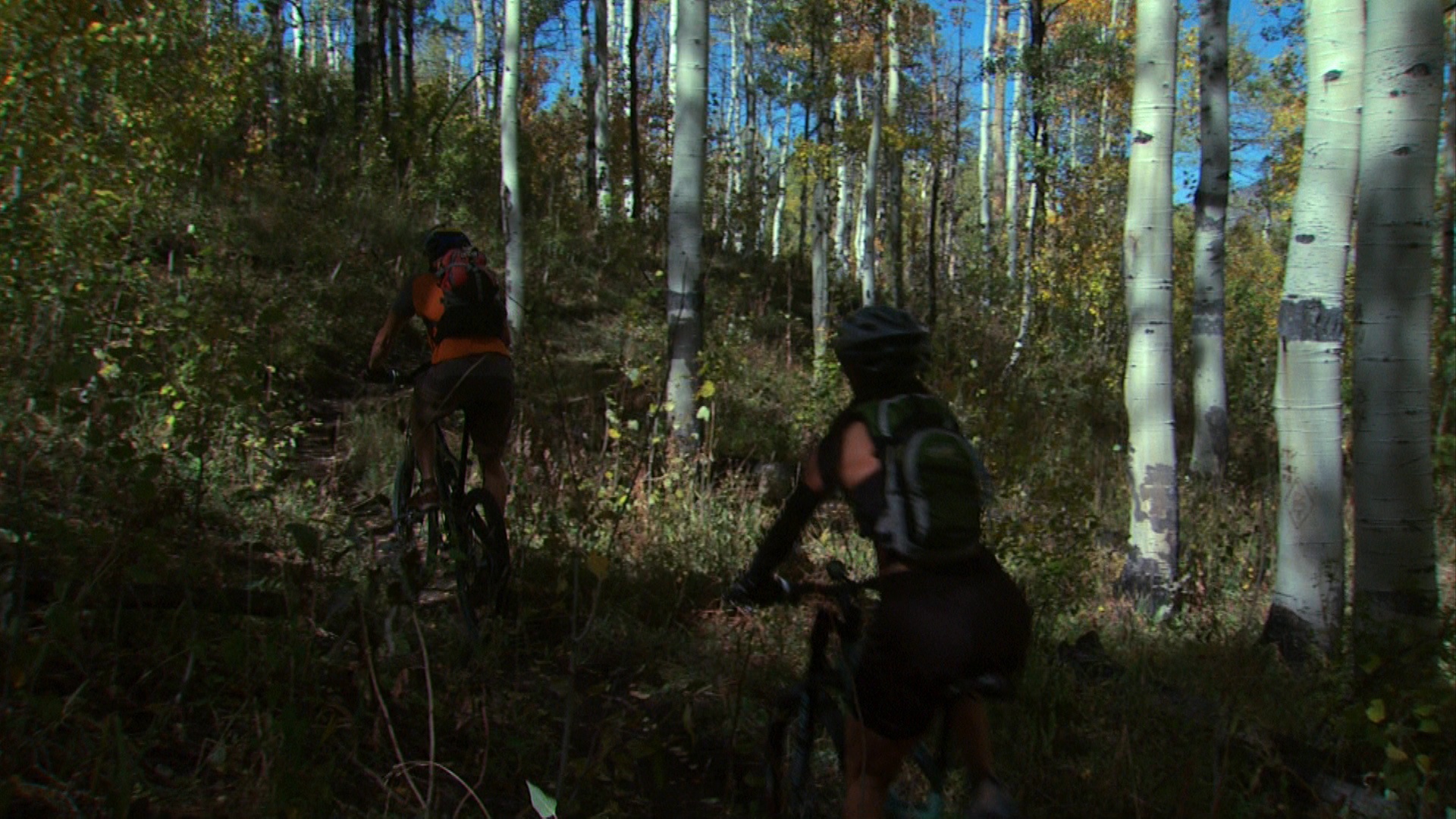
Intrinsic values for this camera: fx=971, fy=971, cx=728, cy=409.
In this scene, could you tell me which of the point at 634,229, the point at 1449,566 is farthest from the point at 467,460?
the point at 634,229

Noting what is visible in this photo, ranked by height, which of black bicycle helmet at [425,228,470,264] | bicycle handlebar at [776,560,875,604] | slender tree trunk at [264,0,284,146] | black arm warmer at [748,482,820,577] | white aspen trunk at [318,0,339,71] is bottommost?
bicycle handlebar at [776,560,875,604]

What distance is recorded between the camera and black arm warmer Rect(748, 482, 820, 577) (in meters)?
2.60

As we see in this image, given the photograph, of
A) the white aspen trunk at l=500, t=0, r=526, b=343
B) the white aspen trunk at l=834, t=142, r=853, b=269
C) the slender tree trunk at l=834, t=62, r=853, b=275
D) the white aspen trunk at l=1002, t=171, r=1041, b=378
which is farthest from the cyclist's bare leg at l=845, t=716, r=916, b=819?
the white aspen trunk at l=834, t=142, r=853, b=269

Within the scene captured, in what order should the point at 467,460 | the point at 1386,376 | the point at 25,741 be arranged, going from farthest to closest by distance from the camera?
the point at 467,460 < the point at 1386,376 < the point at 25,741

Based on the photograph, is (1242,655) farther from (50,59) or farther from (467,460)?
(50,59)

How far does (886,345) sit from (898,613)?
2.20ft

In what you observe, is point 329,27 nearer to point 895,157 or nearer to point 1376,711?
point 895,157

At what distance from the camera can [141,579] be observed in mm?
3107

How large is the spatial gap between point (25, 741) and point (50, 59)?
4.14m

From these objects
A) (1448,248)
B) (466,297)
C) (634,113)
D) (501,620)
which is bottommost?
(501,620)

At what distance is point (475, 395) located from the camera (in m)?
4.68

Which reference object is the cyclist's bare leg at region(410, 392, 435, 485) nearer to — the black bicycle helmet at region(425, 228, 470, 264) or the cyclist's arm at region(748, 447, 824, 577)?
the black bicycle helmet at region(425, 228, 470, 264)

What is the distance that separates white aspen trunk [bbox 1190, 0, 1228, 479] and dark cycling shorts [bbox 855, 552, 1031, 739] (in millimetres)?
7667

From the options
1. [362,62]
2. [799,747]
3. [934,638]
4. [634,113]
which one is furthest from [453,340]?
[362,62]
